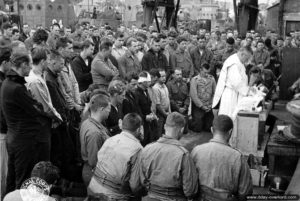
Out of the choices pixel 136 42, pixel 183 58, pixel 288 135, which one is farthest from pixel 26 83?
pixel 183 58

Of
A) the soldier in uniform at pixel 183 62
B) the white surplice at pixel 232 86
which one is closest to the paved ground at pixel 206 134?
the white surplice at pixel 232 86

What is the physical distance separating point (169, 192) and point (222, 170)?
57 centimetres

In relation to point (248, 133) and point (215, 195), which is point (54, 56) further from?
point (215, 195)

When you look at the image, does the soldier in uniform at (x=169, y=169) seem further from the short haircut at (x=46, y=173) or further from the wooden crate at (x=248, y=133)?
the wooden crate at (x=248, y=133)

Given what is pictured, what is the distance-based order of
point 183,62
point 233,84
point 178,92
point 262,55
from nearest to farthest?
point 233,84
point 178,92
point 183,62
point 262,55

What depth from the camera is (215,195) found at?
4867mm

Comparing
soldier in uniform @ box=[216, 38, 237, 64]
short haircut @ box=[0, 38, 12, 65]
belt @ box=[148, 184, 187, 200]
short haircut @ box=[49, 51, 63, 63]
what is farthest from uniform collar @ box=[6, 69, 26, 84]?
soldier in uniform @ box=[216, 38, 237, 64]

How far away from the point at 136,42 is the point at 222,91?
3.27 meters

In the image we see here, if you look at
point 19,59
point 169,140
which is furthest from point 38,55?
point 169,140

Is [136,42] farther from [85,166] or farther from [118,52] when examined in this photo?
[85,166]

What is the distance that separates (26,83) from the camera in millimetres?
6219

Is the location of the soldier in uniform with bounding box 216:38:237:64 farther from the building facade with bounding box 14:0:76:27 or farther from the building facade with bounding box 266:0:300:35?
the building facade with bounding box 14:0:76:27

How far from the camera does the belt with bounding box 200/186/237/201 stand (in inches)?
191

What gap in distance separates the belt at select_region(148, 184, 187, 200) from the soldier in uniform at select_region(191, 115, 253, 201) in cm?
22
